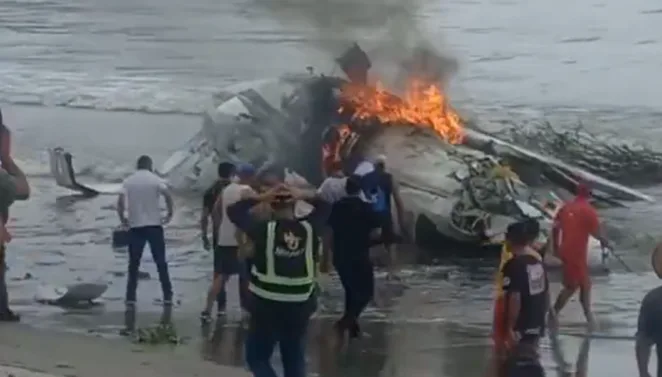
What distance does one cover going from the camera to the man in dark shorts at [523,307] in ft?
27.5

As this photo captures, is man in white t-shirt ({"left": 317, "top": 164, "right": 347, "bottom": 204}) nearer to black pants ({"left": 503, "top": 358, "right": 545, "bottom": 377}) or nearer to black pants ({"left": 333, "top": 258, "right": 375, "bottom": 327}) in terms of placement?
black pants ({"left": 333, "top": 258, "right": 375, "bottom": 327})

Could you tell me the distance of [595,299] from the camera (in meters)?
14.2

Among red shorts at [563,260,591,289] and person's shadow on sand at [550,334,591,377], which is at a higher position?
red shorts at [563,260,591,289]

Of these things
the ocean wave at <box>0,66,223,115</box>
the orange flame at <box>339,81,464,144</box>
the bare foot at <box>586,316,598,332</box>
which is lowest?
the bare foot at <box>586,316,598,332</box>

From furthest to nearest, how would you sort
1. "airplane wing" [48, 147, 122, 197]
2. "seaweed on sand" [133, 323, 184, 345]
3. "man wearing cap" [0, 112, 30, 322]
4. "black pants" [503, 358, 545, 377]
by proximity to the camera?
"airplane wing" [48, 147, 122, 197] < "man wearing cap" [0, 112, 30, 322] < "seaweed on sand" [133, 323, 184, 345] < "black pants" [503, 358, 545, 377]

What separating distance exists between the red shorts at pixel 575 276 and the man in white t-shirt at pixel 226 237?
251 cm

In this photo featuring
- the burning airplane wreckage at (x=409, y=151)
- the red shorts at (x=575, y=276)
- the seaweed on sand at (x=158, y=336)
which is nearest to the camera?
the seaweed on sand at (x=158, y=336)

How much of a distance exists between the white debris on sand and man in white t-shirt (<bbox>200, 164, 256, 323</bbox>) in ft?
3.61

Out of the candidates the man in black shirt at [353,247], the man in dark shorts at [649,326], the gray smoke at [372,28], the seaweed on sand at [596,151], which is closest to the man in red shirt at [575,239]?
the man in black shirt at [353,247]

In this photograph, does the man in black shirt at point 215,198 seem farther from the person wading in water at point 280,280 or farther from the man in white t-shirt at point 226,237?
the person wading in water at point 280,280

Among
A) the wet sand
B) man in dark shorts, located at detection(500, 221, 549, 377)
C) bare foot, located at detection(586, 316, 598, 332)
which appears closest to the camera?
man in dark shorts, located at detection(500, 221, 549, 377)

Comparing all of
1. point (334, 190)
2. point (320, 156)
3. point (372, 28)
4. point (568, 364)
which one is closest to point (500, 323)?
point (568, 364)

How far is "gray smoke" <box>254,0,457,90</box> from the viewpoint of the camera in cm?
2180

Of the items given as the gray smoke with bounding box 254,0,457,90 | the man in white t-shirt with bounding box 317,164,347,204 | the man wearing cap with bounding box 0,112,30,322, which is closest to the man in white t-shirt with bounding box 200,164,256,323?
the man in white t-shirt with bounding box 317,164,347,204
